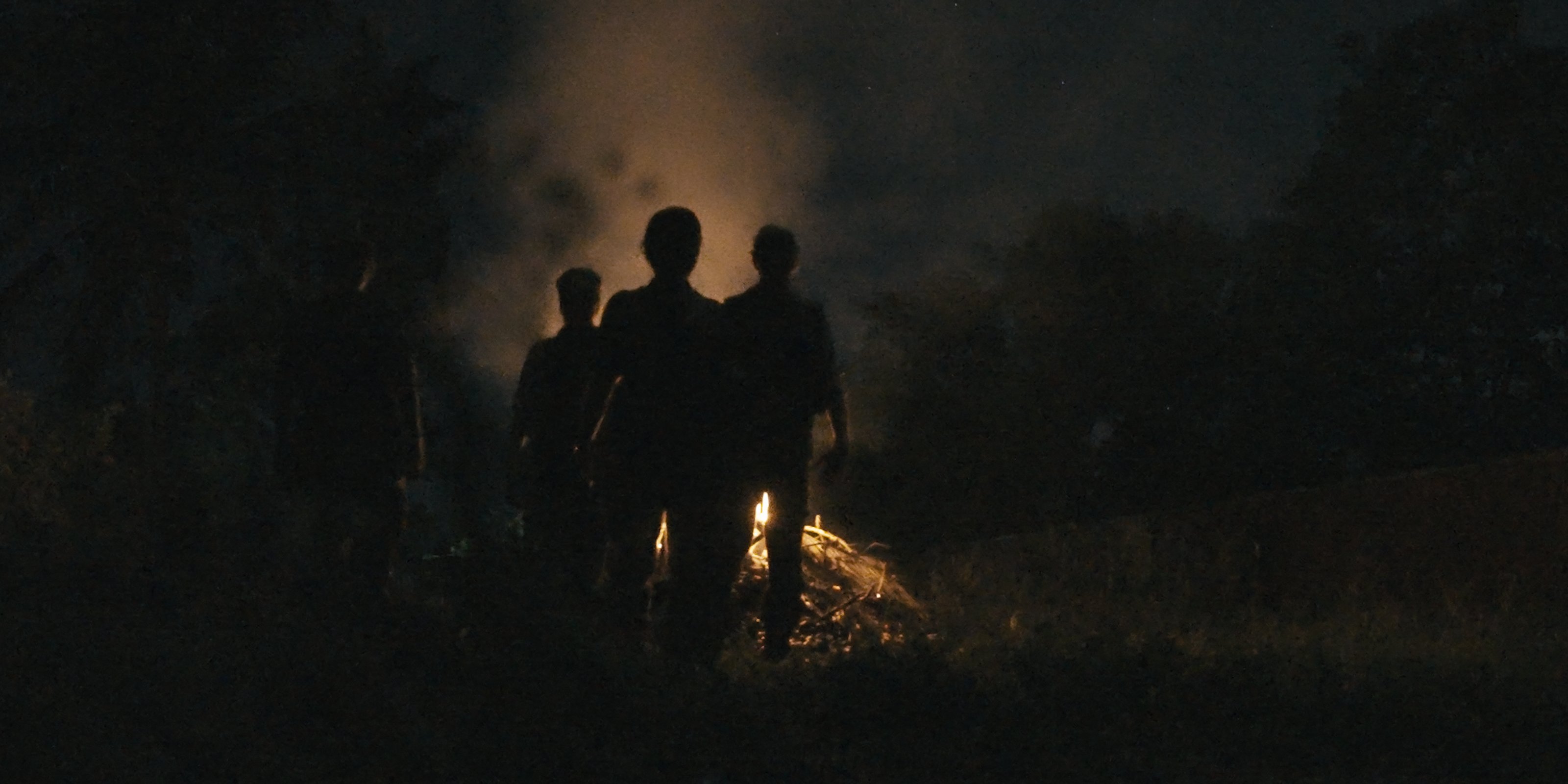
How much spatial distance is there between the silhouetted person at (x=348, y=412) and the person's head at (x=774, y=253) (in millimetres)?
1456

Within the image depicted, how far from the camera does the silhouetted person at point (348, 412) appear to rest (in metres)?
6.12

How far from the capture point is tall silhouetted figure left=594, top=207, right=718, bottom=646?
614cm

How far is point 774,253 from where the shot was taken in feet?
20.2

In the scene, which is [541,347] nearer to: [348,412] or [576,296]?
[576,296]

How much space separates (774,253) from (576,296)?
1024 mm

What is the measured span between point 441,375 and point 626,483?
1662cm

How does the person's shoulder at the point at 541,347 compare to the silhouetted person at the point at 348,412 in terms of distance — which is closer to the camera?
the silhouetted person at the point at 348,412

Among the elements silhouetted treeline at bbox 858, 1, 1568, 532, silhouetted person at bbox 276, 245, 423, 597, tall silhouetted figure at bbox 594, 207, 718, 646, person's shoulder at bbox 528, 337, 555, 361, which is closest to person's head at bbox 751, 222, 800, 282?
tall silhouetted figure at bbox 594, 207, 718, 646

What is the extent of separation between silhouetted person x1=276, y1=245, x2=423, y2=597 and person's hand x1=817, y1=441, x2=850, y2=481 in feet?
5.24

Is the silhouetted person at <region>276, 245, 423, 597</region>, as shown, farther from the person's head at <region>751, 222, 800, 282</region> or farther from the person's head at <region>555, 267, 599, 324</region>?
the person's head at <region>751, 222, 800, 282</region>

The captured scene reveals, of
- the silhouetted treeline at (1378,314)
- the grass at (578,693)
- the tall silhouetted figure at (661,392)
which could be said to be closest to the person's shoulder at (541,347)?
the tall silhouetted figure at (661,392)

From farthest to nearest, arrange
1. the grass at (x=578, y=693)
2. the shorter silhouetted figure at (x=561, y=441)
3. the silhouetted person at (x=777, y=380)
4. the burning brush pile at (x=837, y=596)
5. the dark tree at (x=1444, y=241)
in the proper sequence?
the dark tree at (x=1444, y=241), the burning brush pile at (x=837, y=596), the shorter silhouetted figure at (x=561, y=441), the silhouetted person at (x=777, y=380), the grass at (x=578, y=693)

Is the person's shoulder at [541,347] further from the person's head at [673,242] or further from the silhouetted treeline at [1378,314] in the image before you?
the silhouetted treeline at [1378,314]

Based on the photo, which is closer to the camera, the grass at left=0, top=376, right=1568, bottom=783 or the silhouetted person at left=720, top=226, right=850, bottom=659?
the grass at left=0, top=376, right=1568, bottom=783
